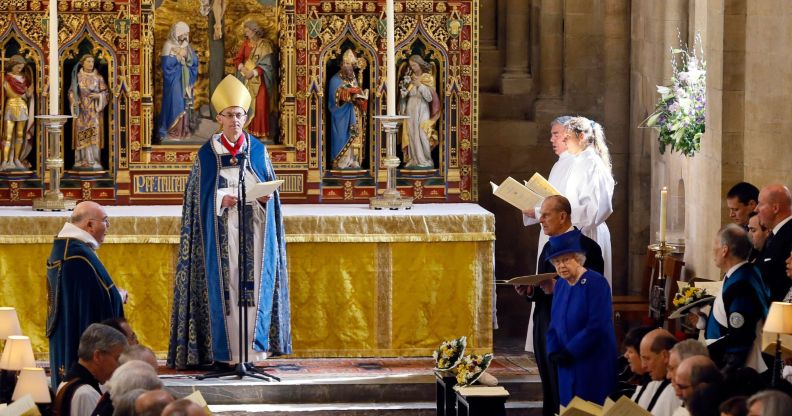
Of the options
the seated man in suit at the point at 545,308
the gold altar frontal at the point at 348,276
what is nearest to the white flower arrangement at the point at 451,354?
the seated man in suit at the point at 545,308

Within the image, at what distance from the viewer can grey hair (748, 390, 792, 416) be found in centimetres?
724

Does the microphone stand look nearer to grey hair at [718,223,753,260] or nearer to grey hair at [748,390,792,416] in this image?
grey hair at [718,223,753,260]

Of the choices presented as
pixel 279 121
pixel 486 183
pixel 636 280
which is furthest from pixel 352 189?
pixel 636 280

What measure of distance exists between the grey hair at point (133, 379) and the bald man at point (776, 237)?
143 inches

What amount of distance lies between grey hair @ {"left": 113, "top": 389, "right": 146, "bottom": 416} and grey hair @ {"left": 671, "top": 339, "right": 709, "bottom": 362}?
8.22 ft

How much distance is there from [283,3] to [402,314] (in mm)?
2560

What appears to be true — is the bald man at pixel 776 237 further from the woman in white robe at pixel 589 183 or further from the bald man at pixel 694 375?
the woman in white robe at pixel 589 183

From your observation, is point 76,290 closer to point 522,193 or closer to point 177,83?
point 522,193

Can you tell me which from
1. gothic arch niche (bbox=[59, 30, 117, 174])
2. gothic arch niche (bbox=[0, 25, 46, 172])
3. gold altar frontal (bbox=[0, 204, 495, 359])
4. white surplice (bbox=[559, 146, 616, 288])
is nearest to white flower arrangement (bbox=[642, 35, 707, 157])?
white surplice (bbox=[559, 146, 616, 288])

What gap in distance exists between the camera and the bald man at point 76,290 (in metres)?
11.0

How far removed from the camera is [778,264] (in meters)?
10.2

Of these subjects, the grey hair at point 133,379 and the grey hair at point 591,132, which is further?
the grey hair at point 591,132

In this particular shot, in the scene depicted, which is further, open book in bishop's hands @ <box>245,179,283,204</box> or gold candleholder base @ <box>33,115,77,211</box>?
gold candleholder base @ <box>33,115,77,211</box>

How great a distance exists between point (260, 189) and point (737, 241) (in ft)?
12.5
